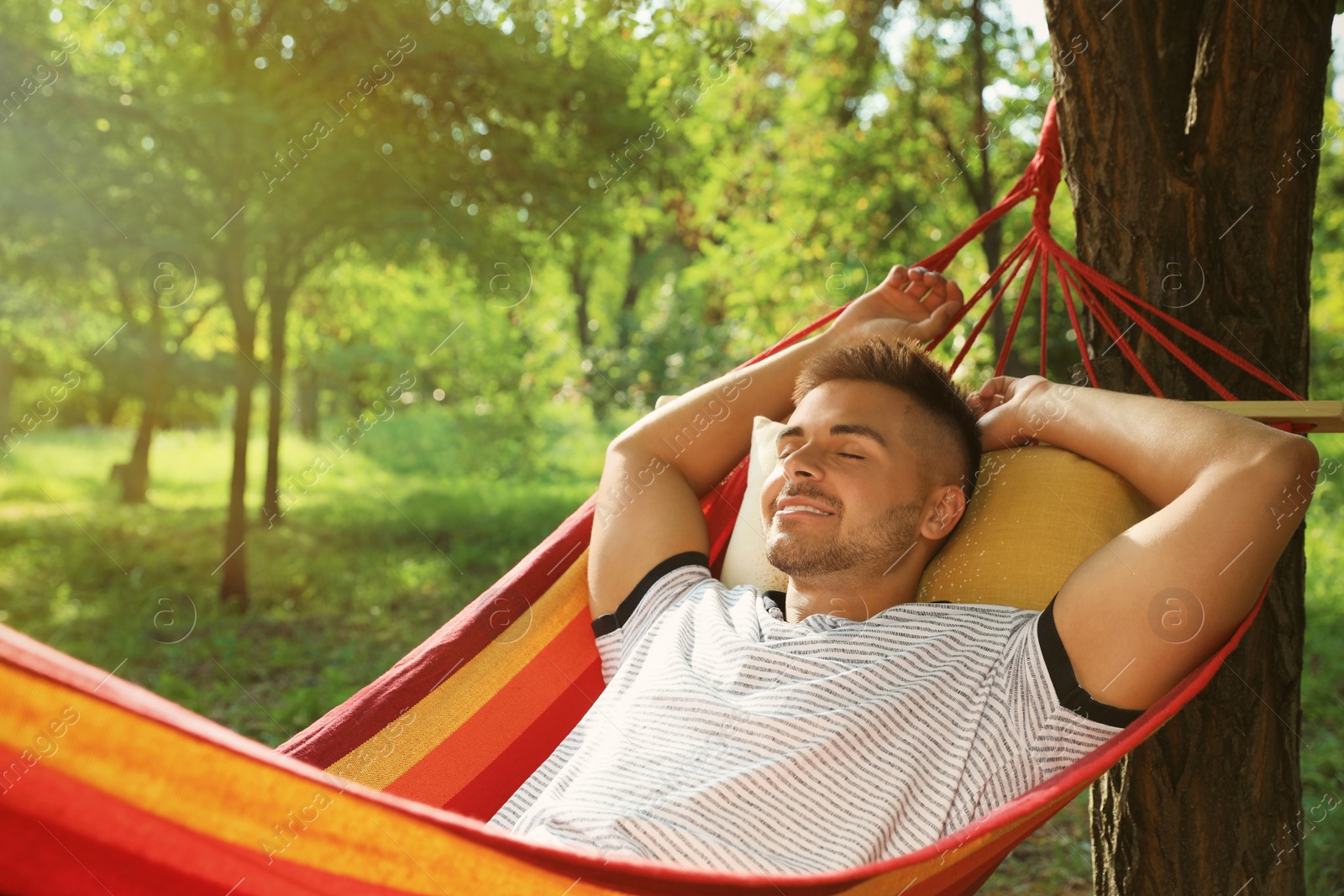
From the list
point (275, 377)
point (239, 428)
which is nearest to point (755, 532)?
point (275, 377)

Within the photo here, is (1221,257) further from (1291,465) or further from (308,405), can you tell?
(308,405)

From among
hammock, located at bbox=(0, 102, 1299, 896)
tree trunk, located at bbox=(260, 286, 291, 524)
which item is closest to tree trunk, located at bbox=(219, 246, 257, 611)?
tree trunk, located at bbox=(260, 286, 291, 524)

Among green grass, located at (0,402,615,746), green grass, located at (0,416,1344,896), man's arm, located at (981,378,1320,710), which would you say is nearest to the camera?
man's arm, located at (981,378,1320,710)

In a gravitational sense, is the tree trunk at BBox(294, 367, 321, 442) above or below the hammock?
above

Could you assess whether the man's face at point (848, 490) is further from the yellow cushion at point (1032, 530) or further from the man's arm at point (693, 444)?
the man's arm at point (693, 444)

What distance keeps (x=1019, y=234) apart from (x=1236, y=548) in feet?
14.1

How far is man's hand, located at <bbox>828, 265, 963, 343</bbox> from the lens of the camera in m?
2.04

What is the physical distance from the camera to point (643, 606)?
1726 mm

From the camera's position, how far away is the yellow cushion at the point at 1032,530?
1.62 meters

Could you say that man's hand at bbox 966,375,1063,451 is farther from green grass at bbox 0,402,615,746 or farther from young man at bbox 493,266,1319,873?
green grass at bbox 0,402,615,746

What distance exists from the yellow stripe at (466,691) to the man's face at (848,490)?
410mm

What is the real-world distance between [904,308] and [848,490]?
0.61 meters

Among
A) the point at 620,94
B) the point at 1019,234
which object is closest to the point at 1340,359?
the point at 1019,234

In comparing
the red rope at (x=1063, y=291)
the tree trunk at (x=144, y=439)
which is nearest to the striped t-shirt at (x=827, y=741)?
the red rope at (x=1063, y=291)
